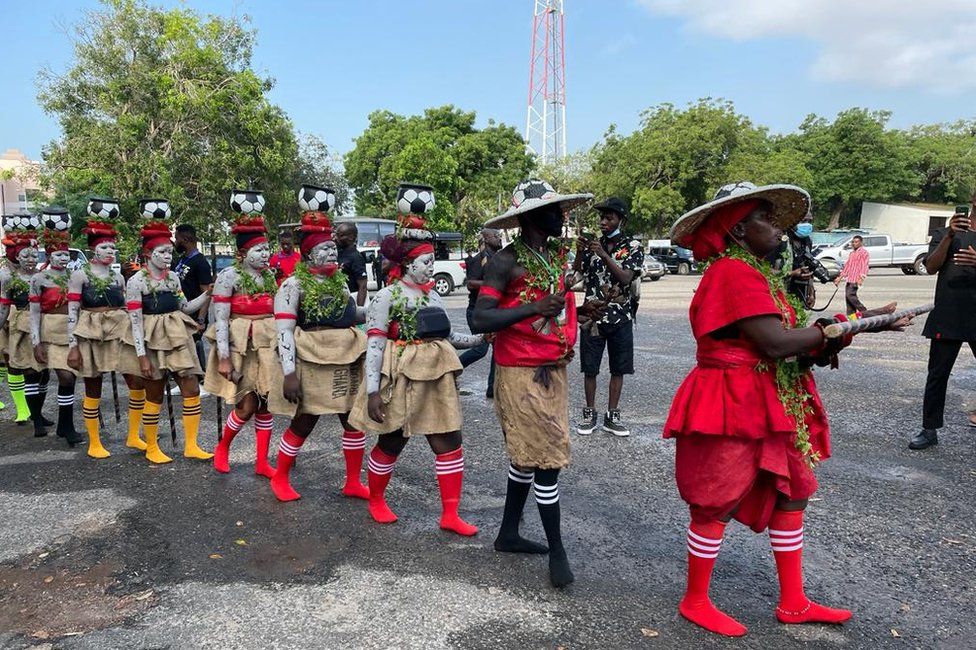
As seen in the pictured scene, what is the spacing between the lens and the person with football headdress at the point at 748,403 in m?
2.86

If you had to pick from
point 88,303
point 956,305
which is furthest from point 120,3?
point 956,305

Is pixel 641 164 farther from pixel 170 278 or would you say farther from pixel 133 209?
pixel 170 278

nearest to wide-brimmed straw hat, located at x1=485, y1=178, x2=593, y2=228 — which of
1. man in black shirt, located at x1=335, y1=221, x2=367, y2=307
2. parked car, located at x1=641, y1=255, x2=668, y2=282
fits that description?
man in black shirt, located at x1=335, y1=221, x2=367, y2=307

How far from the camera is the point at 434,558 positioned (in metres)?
3.80

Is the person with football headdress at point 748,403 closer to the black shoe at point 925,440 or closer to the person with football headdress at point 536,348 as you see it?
the person with football headdress at point 536,348

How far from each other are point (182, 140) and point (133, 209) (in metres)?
2.75

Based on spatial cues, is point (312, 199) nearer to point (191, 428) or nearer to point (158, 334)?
point (158, 334)

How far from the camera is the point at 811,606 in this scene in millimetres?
3082

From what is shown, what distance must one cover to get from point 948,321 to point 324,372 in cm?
515

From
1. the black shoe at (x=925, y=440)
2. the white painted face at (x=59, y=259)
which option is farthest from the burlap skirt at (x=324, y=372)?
the black shoe at (x=925, y=440)

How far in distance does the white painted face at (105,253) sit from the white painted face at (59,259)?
0.88 metres

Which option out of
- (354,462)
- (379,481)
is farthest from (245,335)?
(379,481)

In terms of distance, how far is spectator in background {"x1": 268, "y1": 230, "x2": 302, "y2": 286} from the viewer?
6.18 meters

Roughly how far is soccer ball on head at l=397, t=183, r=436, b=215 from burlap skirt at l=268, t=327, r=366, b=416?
1.07 m
